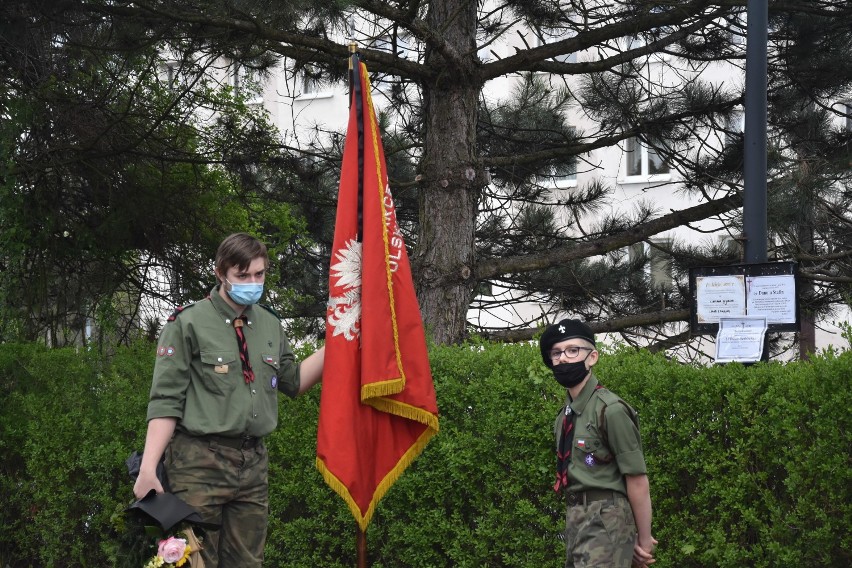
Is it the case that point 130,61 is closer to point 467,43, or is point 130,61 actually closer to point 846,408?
point 467,43

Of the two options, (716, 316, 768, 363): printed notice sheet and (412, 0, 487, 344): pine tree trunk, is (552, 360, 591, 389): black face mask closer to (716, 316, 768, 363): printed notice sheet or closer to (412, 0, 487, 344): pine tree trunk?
(716, 316, 768, 363): printed notice sheet

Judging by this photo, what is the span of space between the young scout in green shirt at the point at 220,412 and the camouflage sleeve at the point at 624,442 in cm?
158

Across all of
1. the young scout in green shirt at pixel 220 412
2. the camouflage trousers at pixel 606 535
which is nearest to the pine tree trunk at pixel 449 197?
the young scout in green shirt at pixel 220 412

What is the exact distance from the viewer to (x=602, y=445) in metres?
4.39

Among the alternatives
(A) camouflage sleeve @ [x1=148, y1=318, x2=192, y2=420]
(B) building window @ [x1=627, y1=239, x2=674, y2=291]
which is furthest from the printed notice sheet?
(B) building window @ [x1=627, y1=239, x2=674, y2=291]

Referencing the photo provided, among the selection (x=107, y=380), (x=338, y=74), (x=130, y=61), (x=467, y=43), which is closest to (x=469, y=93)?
(x=467, y=43)

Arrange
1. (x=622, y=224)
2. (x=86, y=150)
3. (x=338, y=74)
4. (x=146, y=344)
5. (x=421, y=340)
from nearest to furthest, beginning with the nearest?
1. (x=421, y=340)
2. (x=146, y=344)
3. (x=86, y=150)
4. (x=338, y=74)
5. (x=622, y=224)

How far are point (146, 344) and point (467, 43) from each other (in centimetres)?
376

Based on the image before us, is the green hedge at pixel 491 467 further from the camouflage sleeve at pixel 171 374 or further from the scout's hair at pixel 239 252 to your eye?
the scout's hair at pixel 239 252

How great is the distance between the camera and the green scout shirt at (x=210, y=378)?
4.63 metres

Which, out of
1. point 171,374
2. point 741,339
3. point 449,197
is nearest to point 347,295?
point 171,374

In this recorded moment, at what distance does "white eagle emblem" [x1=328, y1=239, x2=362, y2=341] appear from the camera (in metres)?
5.37

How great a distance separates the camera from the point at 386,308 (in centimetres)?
543

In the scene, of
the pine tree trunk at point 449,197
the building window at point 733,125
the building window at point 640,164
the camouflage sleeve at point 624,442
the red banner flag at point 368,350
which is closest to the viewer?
the camouflage sleeve at point 624,442
